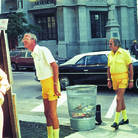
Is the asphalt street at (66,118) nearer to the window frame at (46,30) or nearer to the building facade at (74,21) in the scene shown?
the building facade at (74,21)

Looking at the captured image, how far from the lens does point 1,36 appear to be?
168 inches

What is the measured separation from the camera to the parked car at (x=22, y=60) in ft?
68.6

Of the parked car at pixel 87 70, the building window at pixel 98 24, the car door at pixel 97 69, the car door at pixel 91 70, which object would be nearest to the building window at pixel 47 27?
the building window at pixel 98 24

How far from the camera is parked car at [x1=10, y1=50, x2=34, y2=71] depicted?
20922mm

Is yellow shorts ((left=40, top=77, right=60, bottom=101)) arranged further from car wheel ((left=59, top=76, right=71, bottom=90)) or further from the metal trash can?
car wheel ((left=59, top=76, right=71, bottom=90))

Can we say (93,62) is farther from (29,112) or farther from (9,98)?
(9,98)

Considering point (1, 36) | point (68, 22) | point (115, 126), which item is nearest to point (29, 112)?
point (115, 126)

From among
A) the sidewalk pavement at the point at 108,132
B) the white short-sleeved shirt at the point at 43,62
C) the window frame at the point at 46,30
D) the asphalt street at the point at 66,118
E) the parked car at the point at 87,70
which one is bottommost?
the asphalt street at the point at 66,118

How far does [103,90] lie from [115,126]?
17.8 ft

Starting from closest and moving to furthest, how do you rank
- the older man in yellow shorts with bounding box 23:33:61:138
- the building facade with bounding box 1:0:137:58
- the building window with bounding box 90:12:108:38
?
the older man in yellow shorts with bounding box 23:33:61:138 → the building facade with bounding box 1:0:137:58 → the building window with bounding box 90:12:108:38

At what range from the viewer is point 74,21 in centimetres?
2967

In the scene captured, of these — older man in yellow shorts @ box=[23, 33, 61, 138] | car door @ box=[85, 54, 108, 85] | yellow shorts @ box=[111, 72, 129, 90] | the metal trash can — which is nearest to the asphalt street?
the metal trash can

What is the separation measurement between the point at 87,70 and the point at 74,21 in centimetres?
1961

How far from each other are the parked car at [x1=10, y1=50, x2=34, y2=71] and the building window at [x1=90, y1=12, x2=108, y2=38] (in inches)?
474
